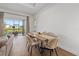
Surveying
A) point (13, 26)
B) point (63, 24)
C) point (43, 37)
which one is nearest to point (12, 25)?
point (13, 26)

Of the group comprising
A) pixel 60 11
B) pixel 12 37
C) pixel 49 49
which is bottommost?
pixel 49 49

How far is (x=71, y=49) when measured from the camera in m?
2.61

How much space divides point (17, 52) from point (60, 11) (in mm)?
1561

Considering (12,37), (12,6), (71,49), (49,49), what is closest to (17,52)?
(12,37)

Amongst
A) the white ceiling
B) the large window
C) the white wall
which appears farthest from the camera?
the white wall

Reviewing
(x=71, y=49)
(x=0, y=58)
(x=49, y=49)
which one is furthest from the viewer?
(x=49, y=49)

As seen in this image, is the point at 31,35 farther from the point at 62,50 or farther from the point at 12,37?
the point at 62,50

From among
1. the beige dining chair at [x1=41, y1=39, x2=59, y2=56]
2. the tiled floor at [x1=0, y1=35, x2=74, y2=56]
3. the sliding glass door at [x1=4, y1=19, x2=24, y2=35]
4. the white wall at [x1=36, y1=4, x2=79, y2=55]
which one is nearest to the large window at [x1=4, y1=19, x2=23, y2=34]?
the sliding glass door at [x1=4, y1=19, x2=24, y2=35]

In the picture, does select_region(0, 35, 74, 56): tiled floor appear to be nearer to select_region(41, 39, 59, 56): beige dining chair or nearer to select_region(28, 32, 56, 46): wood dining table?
select_region(41, 39, 59, 56): beige dining chair

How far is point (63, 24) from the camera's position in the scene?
2.82m

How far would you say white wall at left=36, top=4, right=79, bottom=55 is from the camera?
264cm

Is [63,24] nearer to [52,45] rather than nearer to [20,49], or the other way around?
[52,45]

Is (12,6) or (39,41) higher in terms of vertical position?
(12,6)

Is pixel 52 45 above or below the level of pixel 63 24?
below
